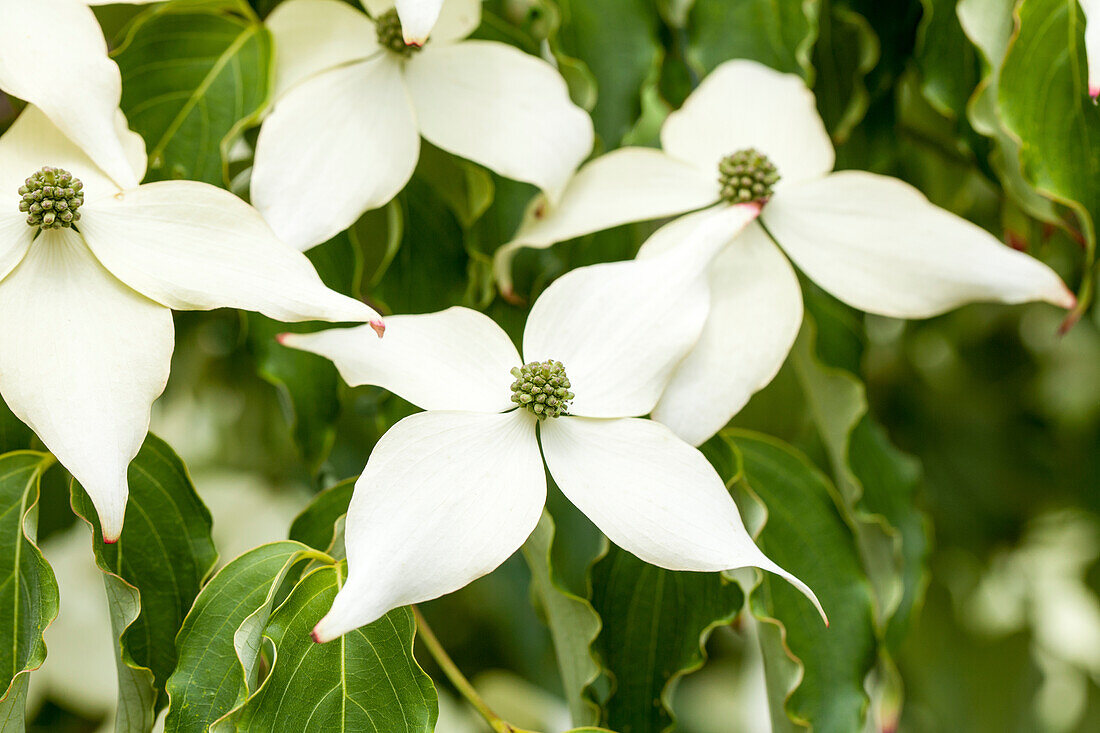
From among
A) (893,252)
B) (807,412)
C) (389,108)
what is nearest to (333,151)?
(389,108)

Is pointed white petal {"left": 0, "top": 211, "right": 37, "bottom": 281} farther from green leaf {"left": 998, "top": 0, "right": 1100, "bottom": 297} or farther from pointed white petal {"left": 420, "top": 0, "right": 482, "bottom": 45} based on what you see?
green leaf {"left": 998, "top": 0, "right": 1100, "bottom": 297}

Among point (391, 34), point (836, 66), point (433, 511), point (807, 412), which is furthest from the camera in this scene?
point (807, 412)

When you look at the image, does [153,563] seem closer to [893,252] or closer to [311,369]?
[311,369]

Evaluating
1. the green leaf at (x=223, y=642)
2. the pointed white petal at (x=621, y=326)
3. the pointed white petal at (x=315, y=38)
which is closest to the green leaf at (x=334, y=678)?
the green leaf at (x=223, y=642)

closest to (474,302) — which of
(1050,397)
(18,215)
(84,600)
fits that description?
(18,215)

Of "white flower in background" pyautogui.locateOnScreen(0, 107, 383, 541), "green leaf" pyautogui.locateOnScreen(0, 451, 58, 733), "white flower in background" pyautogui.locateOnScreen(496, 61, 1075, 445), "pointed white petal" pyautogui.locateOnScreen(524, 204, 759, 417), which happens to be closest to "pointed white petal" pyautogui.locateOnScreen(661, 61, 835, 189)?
"white flower in background" pyautogui.locateOnScreen(496, 61, 1075, 445)

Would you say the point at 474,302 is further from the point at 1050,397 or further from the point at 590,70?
the point at 1050,397
